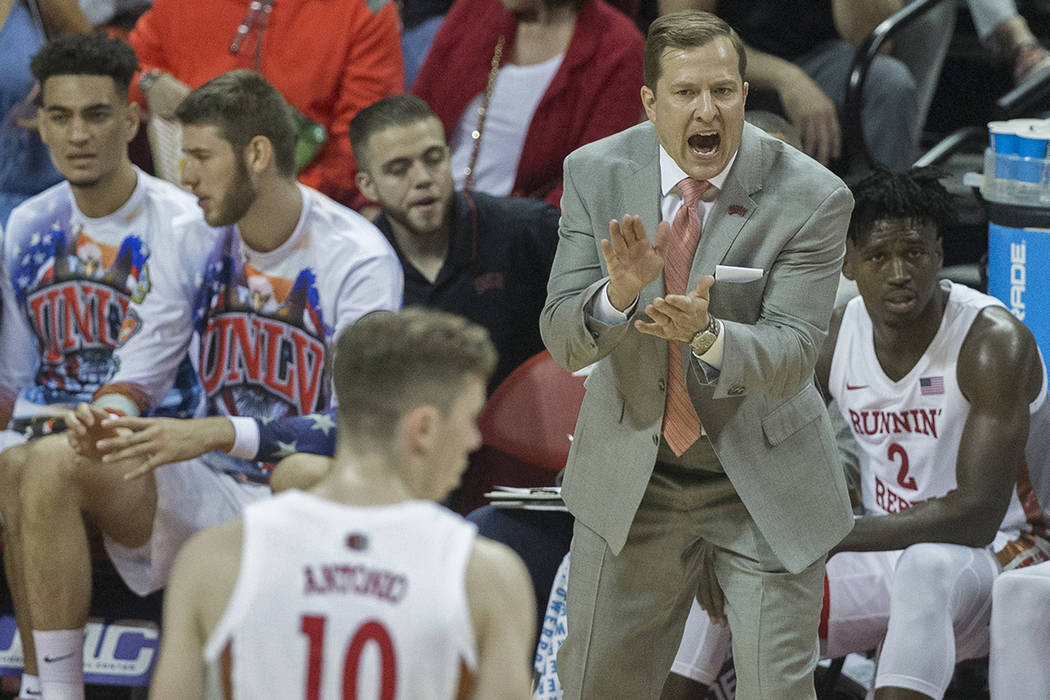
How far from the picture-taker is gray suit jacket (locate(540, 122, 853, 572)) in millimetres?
3025

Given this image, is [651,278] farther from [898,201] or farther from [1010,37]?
[1010,37]

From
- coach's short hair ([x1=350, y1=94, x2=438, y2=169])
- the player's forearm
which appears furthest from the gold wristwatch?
coach's short hair ([x1=350, y1=94, x2=438, y2=169])

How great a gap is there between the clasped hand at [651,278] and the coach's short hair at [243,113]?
195cm

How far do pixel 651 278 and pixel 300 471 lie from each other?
1551 millimetres

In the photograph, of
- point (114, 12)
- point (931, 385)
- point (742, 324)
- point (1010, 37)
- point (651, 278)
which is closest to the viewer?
point (651, 278)

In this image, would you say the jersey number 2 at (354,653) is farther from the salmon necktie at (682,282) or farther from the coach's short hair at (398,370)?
the salmon necktie at (682,282)

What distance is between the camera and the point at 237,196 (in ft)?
14.6

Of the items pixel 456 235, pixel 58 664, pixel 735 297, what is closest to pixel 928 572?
pixel 735 297

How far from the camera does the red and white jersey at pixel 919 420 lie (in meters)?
4.14

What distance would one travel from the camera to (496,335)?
4715 mm

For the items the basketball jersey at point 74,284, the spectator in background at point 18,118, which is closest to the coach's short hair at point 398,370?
the basketball jersey at point 74,284

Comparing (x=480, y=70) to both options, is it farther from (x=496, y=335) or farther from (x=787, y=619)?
(x=787, y=619)

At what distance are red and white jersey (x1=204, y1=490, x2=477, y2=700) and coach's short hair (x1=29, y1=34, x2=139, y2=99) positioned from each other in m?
2.98

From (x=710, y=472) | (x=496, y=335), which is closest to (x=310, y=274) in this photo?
(x=496, y=335)
